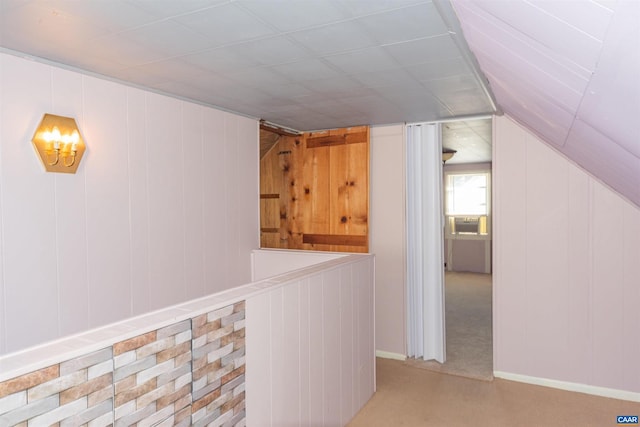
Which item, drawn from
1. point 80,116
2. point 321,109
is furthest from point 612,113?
point 80,116

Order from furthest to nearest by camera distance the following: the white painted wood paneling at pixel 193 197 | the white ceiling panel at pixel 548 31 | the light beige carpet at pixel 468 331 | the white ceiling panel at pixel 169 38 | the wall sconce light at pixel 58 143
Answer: the light beige carpet at pixel 468 331 < the white painted wood paneling at pixel 193 197 < the wall sconce light at pixel 58 143 < the white ceiling panel at pixel 169 38 < the white ceiling panel at pixel 548 31

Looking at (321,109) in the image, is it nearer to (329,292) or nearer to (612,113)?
(329,292)

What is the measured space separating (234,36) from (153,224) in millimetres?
1374

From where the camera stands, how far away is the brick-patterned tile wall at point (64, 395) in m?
0.92

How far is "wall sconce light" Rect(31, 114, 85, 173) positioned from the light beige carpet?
2976 mm

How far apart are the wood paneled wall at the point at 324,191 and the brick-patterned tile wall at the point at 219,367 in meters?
2.19

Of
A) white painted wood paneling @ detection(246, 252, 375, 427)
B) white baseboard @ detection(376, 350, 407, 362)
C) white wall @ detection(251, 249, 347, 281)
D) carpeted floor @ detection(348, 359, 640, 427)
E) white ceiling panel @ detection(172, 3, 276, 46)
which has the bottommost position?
carpeted floor @ detection(348, 359, 640, 427)

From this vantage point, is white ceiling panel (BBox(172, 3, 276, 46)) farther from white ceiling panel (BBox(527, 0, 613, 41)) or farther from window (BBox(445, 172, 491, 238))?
window (BBox(445, 172, 491, 238))

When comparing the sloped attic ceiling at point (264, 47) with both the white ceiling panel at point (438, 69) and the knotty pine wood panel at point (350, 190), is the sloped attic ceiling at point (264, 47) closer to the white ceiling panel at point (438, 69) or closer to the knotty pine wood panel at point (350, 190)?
the white ceiling panel at point (438, 69)

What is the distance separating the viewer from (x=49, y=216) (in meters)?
2.05

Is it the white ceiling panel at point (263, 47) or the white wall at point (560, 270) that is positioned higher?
the white ceiling panel at point (263, 47)

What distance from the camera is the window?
783 cm

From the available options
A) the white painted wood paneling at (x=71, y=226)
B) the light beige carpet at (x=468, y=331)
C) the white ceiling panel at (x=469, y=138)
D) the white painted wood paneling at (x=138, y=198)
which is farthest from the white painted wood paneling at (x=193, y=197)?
the white ceiling panel at (x=469, y=138)

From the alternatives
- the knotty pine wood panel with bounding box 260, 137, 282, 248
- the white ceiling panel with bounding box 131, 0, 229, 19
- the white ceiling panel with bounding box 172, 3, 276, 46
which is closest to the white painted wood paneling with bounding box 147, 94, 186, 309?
the white ceiling panel with bounding box 172, 3, 276, 46
